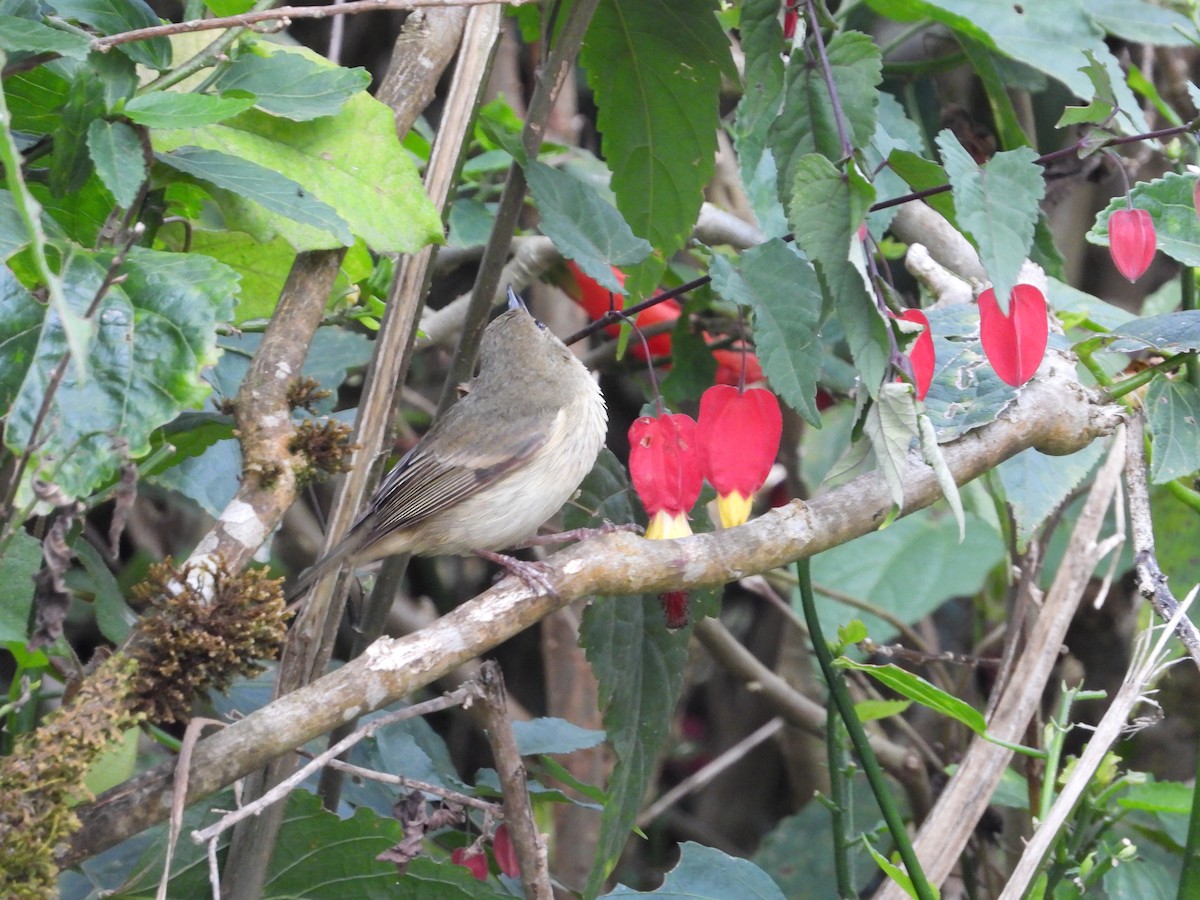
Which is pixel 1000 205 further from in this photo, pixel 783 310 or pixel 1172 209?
pixel 1172 209

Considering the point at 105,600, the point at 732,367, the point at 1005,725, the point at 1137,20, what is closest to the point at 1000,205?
the point at 1005,725

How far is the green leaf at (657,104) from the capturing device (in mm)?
2076

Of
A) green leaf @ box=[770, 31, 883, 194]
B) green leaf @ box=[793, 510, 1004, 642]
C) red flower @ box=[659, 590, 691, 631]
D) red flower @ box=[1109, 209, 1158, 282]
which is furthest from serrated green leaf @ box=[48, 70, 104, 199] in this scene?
green leaf @ box=[793, 510, 1004, 642]

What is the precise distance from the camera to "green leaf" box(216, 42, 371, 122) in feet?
5.24

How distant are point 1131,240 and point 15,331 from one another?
5.00 ft

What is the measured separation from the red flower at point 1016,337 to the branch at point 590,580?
173 millimetres

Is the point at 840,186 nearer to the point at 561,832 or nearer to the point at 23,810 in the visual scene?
the point at 23,810

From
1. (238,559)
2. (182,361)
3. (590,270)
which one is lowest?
(238,559)

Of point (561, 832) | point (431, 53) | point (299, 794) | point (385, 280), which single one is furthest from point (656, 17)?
point (561, 832)

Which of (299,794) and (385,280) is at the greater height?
(385,280)

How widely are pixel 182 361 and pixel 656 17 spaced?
1.11m

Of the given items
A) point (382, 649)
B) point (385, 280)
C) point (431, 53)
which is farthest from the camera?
point (385, 280)

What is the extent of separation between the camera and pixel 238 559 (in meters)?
1.53

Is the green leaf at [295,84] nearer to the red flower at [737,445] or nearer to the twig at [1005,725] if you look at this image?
the red flower at [737,445]
